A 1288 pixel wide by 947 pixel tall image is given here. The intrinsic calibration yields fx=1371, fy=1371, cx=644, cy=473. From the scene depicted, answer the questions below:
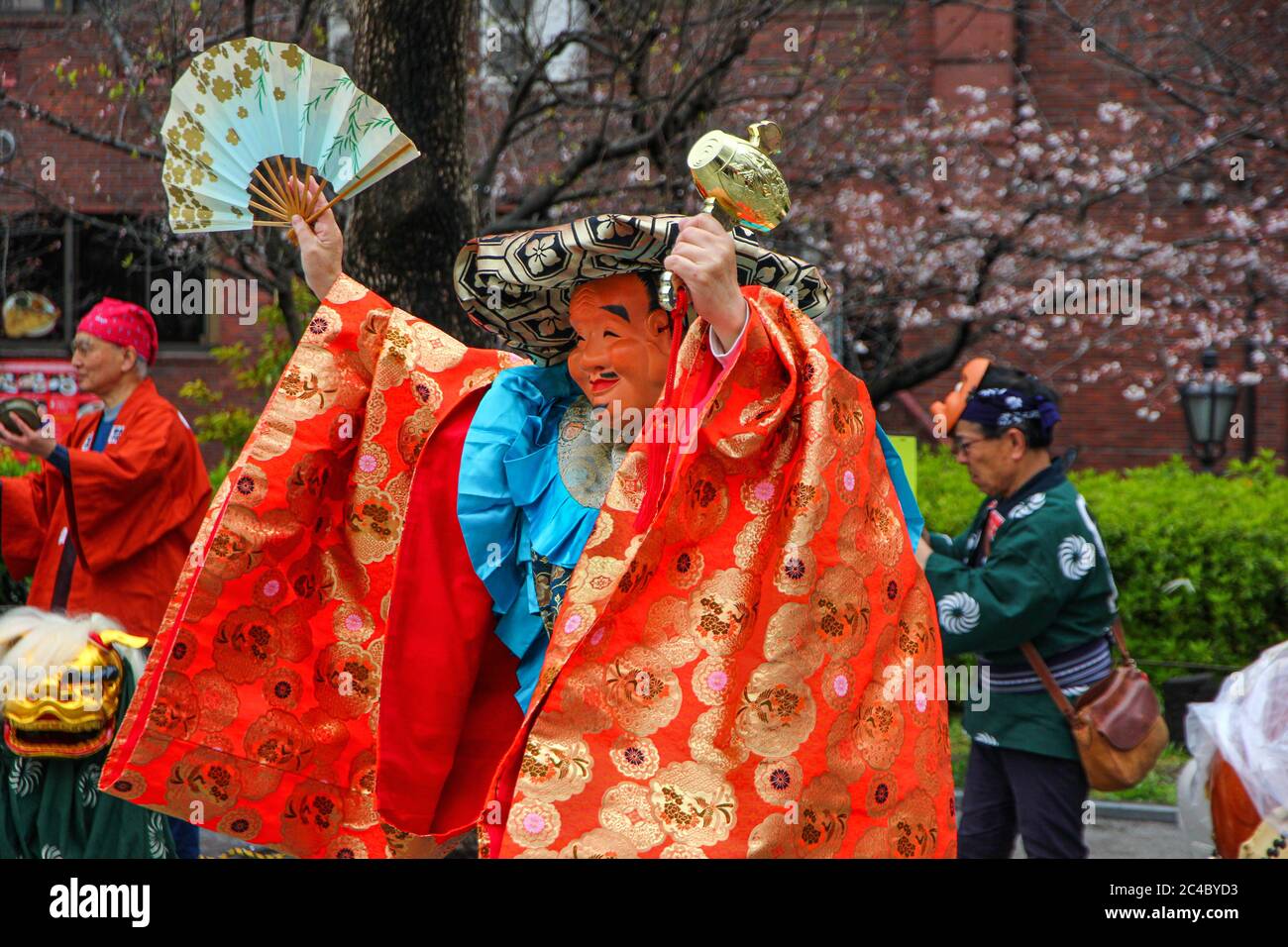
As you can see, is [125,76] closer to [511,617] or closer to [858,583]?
[511,617]

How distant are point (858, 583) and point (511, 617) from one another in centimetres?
73

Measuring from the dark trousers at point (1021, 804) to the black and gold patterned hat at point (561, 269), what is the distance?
67.2 inches

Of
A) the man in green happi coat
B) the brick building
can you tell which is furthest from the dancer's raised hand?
the brick building

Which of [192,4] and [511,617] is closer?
[511,617]

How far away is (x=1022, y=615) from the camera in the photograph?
12.0 ft

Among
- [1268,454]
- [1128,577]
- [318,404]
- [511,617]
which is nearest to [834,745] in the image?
[511,617]

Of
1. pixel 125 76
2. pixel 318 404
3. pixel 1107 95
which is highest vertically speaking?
pixel 1107 95

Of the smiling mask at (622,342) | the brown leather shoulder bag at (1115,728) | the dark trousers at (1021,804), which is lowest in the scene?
the dark trousers at (1021,804)

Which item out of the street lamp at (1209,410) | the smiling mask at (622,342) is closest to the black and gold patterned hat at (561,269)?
the smiling mask at (622,342)

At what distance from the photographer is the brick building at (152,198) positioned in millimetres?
9422

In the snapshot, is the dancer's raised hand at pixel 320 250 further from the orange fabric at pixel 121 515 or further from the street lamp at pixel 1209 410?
the street lamp at pixel 1209 410

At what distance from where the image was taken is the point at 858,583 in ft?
7.32

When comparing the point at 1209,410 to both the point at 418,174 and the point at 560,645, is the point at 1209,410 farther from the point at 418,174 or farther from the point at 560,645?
the point at 560,645

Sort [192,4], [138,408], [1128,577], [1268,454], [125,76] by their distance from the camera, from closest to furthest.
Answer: [138,408] < [192,4] < [125,76] < [1128,577] < [1268,454]
